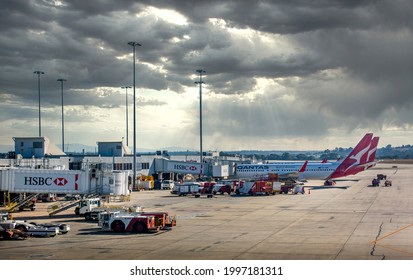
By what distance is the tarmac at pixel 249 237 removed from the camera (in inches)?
1451

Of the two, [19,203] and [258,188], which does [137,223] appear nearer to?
[19,203]

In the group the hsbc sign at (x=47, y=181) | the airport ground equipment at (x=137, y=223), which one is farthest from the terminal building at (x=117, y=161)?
the airport ground equipment at (x=137, y=223)

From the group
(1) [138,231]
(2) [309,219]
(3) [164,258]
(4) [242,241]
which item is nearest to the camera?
(3) [164,258]

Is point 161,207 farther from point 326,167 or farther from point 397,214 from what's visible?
point 326,167

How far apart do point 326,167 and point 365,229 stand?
71.7 m

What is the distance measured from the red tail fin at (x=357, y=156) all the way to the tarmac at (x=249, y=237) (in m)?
42.4

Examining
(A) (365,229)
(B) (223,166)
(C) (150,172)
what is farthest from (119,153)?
(A) (365,229)

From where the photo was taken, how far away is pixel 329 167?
11925 cm

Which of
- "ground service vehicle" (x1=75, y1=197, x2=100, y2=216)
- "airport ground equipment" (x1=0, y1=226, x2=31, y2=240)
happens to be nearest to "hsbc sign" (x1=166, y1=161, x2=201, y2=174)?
"ground service vehicle" (x1=75, y1=197, x2=100, y2=216)

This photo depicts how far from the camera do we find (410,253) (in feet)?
118

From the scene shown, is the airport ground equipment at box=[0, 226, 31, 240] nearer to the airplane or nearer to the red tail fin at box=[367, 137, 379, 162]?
the airplane

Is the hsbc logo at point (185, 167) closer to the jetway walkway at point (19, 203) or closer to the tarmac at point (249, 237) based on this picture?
the tarmac at point (249, 237)

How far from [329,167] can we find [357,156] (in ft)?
22.7

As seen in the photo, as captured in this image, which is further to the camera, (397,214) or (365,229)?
(397,214)
